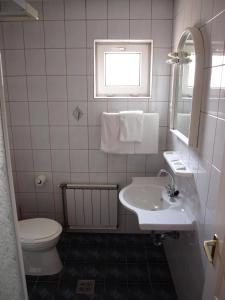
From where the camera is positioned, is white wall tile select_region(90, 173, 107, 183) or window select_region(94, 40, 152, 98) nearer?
window select_region(94, 40, 152, 98)

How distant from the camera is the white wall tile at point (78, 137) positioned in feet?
7.51

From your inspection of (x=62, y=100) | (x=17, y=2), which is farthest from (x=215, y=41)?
(x=62, y=100)

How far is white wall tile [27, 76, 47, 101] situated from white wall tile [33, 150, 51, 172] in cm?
51

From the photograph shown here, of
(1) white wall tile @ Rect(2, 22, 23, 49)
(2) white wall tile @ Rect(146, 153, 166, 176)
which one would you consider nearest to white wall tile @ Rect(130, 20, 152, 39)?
(1) white wall tile @ Rect(2, 22, 23, 49)

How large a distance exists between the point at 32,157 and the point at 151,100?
1.27 meters

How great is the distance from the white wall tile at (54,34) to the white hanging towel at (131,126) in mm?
816

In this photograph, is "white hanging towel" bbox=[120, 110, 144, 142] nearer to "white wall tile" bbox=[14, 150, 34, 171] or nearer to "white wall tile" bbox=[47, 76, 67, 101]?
"white wall tile" bbox=[47, 76, 67, 101]

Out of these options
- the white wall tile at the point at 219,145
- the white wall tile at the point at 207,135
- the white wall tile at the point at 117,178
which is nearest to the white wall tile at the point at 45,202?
the white wall tile at the point at 117,178

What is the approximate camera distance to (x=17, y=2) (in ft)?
3.78

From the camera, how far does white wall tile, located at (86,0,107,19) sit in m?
2.02

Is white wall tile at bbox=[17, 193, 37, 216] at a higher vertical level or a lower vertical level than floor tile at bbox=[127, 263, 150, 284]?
higher

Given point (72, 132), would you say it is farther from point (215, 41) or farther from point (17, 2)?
point (215, 41)

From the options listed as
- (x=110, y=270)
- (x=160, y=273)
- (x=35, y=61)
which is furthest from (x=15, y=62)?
(x=160, y=273)

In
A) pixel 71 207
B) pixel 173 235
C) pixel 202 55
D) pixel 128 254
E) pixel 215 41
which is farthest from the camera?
pixel 71 207
